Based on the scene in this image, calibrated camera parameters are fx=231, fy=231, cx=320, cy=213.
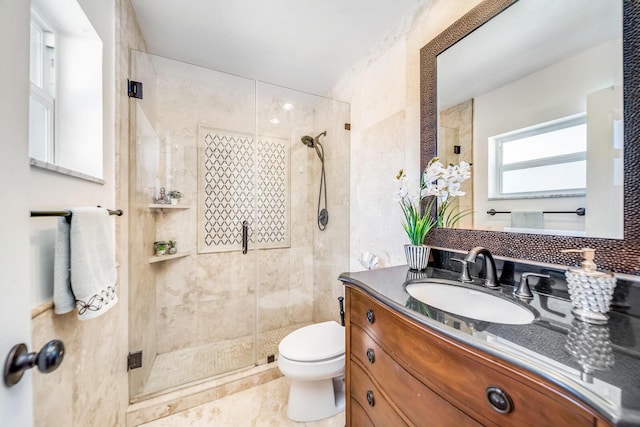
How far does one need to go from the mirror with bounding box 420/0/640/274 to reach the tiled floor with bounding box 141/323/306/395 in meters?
1.65

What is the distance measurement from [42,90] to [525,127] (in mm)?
1944

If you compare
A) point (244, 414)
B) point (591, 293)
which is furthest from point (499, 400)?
point (244, 414)

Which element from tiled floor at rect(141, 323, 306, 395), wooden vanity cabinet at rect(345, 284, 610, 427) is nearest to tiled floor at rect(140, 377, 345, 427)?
tiled floor at rect(141, 323, 306, 395)

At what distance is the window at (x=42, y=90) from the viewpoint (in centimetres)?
85

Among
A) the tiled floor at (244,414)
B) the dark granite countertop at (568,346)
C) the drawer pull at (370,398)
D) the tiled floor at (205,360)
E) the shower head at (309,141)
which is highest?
the shower head at (309,141)

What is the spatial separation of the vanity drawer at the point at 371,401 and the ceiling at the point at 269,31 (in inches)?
78.9

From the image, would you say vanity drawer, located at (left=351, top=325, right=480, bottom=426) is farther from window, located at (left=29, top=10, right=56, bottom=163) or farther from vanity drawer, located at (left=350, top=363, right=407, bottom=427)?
window, located at (left=29, top=10, right=56, bottom=163)

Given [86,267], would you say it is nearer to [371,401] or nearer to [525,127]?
[371,401]

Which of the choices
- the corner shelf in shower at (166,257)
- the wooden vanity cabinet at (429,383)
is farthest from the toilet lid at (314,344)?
the corner shelf in shower at (166,257)

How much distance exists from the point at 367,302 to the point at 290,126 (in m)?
1.94

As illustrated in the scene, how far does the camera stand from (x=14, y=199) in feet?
1.37

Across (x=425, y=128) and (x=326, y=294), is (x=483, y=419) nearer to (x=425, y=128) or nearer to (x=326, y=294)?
(x=425, y=128)

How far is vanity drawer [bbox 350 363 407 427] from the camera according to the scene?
31.5 inches

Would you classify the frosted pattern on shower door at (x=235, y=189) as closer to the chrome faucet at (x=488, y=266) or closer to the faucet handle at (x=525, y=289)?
the chrome faucet at (x=488, y=266)
